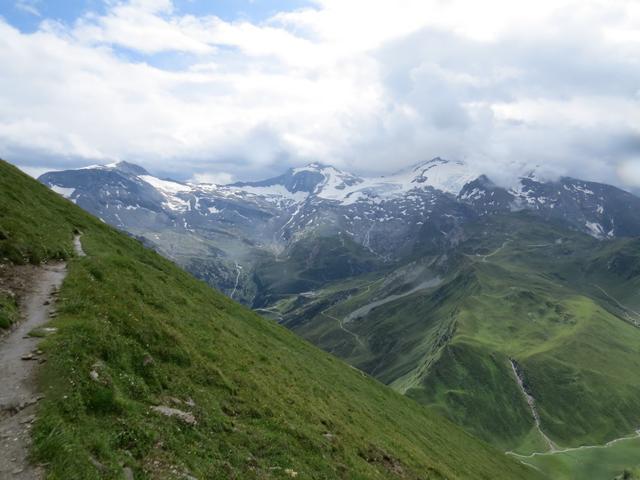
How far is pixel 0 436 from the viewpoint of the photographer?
16.6 m

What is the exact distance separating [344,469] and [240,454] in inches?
334

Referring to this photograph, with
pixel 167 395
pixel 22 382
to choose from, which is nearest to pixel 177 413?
pixel 167 395

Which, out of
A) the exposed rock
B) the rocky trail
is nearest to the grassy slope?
the exposed rock

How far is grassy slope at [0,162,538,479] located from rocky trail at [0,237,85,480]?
504 millimetres

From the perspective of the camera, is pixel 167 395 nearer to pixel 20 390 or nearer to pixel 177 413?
pixel 177 413

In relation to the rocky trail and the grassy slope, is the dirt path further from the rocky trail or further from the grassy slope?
the grassy slope

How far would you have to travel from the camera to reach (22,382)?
19.6 metres

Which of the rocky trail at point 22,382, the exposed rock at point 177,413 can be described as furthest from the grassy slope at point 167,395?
the rocky trail at point 22,382

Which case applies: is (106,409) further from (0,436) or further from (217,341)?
(217,341)

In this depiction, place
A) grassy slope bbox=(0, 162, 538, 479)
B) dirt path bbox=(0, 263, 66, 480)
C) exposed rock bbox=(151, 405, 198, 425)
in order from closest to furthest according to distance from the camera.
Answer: dirt path bbox=(0, 263, 66, 480) < grassy slope bbox=(0, 162, 538, 479) < exposed rock bbox=(151, 405, 198, 425)

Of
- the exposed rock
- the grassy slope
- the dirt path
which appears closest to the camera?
the dirt path

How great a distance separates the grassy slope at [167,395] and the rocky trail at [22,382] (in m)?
0.50

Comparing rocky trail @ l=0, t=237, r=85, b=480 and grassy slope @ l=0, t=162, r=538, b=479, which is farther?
grassy slope @ l=0, t=162, r=538, b=479

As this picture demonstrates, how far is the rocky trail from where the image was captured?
1553 centimetres
